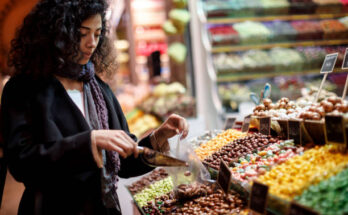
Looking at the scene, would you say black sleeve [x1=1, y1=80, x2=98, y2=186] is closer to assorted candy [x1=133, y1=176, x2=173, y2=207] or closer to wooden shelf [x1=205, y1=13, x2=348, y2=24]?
assorted candy [x1=133, y1=176, x2=173, y2=207]

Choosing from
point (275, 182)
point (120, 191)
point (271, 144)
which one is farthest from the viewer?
point (120, 191)

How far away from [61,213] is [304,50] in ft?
15.2

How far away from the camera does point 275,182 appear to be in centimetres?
133

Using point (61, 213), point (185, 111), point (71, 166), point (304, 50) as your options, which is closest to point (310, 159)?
point (71, 166)

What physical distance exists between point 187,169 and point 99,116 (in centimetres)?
56

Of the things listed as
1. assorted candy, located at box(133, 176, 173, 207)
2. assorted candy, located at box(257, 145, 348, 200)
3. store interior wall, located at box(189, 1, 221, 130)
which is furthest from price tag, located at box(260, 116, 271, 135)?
store interior wall, located at box(189, 1, 221, 130)

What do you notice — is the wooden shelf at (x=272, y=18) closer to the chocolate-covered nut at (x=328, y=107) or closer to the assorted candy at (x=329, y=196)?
Result: the chocolate-covered nut at (x=328, y=107)

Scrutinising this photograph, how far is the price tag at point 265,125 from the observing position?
77.6 inches

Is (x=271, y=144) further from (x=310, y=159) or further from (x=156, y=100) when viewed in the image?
(x=156, y=100)

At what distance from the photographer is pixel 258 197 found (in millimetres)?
1248

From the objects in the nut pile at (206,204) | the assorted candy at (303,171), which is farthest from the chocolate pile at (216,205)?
the assorted candy at (303,171)

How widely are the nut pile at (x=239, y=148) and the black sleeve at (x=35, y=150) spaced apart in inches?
33.0

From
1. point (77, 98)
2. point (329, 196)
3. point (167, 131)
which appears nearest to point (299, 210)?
point (329, 196)

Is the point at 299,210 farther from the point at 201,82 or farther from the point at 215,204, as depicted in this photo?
the point at 201,82
